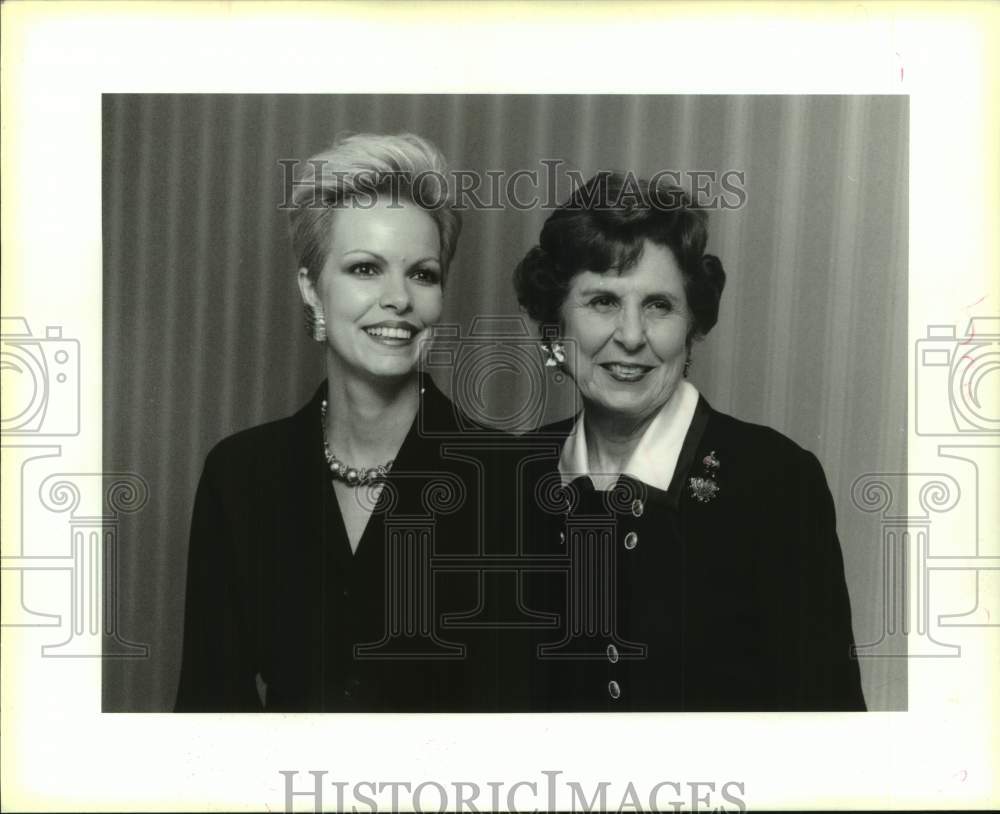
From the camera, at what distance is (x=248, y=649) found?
3.02m

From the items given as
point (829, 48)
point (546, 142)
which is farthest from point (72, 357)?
point (829, 48)

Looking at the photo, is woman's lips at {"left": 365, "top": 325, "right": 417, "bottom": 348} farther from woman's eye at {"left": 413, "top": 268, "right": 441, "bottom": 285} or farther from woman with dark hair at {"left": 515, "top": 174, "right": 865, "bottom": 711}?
woman with dark hair at {"left": 515, "top": 174, "right": 865, "bottom": 711}

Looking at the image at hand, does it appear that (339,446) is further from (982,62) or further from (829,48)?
(982,62)

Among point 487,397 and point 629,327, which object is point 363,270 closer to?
point 487,397

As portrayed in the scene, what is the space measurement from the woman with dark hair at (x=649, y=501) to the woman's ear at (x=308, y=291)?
1.91 feet

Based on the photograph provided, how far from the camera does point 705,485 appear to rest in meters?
2.99

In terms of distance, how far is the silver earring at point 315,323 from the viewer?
9.83 feet

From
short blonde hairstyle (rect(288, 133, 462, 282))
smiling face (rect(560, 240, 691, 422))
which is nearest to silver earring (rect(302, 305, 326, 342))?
short blonde hairstyle (rect(288, 133, 462, 282))

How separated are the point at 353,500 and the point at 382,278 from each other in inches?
25.0

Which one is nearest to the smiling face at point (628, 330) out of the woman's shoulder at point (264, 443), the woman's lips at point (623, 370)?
the woman's lips at point (623, 370)

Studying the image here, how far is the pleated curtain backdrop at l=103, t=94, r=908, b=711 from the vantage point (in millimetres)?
2984

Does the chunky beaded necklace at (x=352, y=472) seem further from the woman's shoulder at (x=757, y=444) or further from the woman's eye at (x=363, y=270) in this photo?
the woman's shoulder at (x=757, y=444)

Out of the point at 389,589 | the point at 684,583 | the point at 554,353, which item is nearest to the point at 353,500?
the point at 389,589

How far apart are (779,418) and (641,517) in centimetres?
49
